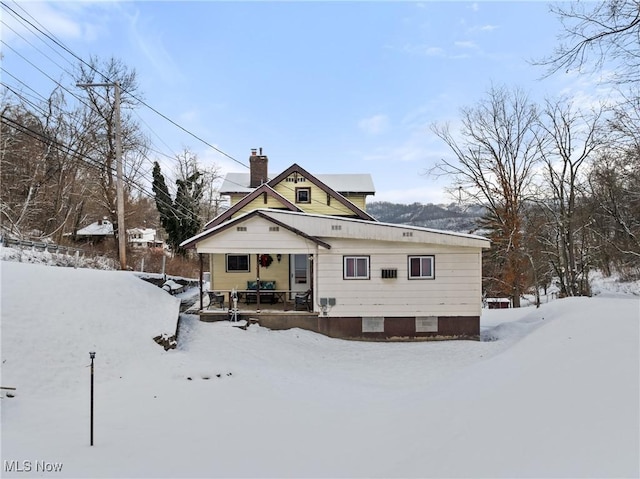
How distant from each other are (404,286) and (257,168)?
13.0 m

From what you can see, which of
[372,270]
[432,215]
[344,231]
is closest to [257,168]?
[344,231]

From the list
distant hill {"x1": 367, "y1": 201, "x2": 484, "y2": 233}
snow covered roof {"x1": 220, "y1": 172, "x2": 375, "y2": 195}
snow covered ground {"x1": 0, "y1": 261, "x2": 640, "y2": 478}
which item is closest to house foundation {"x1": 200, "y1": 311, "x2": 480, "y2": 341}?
snow covered ground {"x1": 0, "y1": 261, "x2": 640, "y2": 478}

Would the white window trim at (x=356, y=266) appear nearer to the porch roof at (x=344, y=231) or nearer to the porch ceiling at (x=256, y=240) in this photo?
the porch roof at (x=344, y=231)

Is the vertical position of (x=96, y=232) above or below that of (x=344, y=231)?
above

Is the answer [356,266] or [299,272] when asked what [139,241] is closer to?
[299,272]

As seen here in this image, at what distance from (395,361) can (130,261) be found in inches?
848

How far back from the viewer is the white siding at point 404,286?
14.4 m

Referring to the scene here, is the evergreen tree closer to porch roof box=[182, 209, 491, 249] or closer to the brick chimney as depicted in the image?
the brick chimney

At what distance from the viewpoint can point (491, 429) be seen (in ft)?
18.2

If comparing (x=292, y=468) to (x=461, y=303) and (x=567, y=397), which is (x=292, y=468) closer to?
(x=567, y=397)

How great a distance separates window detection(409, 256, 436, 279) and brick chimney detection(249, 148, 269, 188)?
12.2 meters

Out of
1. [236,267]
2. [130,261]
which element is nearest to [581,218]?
[236,267]

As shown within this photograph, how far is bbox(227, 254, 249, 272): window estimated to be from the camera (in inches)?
677

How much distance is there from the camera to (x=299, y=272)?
687 inches
